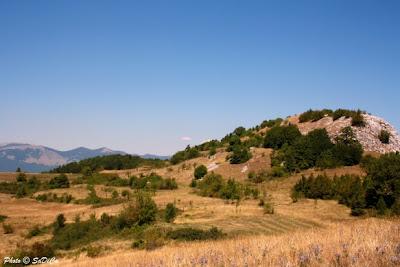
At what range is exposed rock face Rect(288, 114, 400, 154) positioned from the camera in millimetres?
45400

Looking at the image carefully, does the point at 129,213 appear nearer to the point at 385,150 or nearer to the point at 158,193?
the point at 158,193

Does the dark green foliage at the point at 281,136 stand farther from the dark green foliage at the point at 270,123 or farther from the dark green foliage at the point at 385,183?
the dark green foliage at the point at 385,183

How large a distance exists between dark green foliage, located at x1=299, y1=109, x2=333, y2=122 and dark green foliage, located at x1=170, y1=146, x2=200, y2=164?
16.0 m

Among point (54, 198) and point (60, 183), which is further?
point (60, 183)

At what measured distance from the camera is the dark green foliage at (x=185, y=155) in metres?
62.4

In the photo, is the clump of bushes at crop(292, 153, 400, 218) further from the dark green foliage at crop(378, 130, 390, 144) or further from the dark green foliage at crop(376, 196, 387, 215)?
the dark green foliage at crop(378, 130, 390, 144)

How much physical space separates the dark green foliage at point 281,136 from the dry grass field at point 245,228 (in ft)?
4.98

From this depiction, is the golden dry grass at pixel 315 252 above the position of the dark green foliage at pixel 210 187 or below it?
below

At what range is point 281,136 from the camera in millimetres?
50594

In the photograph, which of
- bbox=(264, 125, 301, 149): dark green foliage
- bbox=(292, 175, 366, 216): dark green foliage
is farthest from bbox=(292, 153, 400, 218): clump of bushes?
bbox=(264, 125, 301, 149): dark green foliage

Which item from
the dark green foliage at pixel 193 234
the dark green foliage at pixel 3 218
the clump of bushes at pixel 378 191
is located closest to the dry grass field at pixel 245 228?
the dark green foliage at pixel 193 234

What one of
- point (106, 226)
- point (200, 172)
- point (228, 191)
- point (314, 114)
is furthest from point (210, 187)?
point (314, 114)

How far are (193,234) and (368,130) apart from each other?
1354 inches

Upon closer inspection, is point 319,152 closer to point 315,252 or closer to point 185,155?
point 185,155
